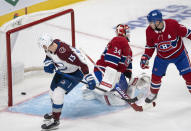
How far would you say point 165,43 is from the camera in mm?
3857

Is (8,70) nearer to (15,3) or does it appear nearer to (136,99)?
(15,3)

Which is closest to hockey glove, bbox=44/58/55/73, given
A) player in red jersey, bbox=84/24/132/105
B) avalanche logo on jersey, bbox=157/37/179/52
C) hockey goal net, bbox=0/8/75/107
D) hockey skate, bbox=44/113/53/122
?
hockey skate, bbox=44/113/53/122

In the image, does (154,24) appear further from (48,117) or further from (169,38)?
(48,117)

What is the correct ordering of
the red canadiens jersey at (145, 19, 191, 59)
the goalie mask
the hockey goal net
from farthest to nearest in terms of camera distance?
the hockey goal net, the goalie mask, the red canadiens jersey at (145, 19, 191, 59)

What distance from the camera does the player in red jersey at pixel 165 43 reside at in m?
3.81

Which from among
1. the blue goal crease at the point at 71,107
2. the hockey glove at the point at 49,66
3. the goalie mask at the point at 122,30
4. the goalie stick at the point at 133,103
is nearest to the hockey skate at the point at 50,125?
the blue goal crease at the point at 71,107

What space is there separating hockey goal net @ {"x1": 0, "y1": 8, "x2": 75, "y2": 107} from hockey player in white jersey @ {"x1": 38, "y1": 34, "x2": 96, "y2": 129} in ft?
2.14

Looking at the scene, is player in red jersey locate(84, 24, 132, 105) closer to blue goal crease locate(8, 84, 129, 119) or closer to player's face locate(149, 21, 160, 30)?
blue goal crease locate(8, 84, 129, 119)

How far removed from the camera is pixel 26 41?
198 inches

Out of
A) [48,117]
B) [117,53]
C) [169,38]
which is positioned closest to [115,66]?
[117,53]

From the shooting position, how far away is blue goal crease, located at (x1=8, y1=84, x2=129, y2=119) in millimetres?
4194

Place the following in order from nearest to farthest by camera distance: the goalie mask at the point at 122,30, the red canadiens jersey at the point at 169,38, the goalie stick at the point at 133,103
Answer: the red canadiens jersey at the point at 169,38 → the goalie stick at the point at 133,103 → the goalie mask at the point at 122,30

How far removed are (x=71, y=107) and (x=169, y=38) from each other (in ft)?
3.94

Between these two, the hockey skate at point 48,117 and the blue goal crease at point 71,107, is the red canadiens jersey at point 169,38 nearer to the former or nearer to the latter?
the blue goal crease at point 71,107
